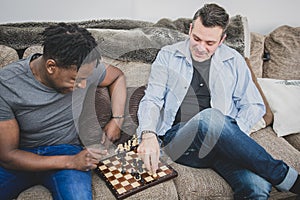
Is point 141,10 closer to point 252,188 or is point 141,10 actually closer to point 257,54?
point 257,54

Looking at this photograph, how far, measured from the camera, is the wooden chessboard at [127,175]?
150cm

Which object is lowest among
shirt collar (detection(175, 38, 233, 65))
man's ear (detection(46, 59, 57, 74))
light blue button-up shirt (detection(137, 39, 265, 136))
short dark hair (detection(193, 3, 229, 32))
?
light blue button-up shirt (detection(137, 39, 265, 136))

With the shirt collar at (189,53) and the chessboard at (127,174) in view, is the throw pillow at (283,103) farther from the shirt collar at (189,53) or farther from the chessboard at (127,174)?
the chessboard at (127,174)

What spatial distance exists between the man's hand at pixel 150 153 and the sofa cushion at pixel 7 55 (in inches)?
30.4

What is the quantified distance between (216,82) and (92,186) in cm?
77

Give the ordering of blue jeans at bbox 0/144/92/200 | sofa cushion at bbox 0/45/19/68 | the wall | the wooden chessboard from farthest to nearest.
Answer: the wall, sofa cushion at bbox 0/45/19/68, the wooden chessboard, blue jeans at bbox 0/144/92/200

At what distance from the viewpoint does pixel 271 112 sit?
205 cm

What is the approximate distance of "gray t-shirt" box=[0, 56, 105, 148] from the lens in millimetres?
1446

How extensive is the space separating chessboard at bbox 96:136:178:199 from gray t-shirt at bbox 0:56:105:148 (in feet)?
0.67

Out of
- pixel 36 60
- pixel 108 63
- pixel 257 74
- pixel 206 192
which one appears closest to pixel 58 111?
pixel 36 60

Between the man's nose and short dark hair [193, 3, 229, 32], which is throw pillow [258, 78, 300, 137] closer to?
short dark hair [193, 3, 229, 32]

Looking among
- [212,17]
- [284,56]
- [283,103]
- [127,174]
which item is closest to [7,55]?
[127,174]

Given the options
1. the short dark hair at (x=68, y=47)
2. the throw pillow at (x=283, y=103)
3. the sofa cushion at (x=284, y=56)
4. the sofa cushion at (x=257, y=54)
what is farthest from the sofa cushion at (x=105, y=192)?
the sofa cushion at (x=284, y=56)

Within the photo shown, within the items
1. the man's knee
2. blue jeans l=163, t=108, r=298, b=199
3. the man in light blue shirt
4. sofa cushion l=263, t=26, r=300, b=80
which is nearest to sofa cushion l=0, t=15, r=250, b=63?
the man in light blue shirt
